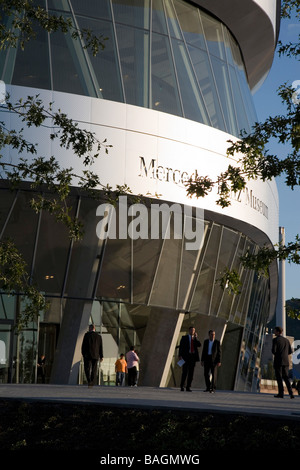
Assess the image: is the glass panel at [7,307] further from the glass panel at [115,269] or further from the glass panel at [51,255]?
the glass panel at [115,269]

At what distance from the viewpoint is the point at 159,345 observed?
30047 millimetres

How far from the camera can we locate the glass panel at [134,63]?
83.5 ft

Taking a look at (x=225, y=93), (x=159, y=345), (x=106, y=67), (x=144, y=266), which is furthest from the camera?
(x=159, y=345)

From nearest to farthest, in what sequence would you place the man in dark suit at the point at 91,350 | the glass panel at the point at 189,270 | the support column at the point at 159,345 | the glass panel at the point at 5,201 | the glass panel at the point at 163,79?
the man in dark suit at the point at 91,350
the glass panel at the point at 5,201
the glass panel at the point at 163,79
the glass panel at the point at 189,270
the support column at the point at 159,345

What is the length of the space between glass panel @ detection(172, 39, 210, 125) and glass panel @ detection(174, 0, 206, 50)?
2.46ft

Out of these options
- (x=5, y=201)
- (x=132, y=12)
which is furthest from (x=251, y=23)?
(x=5, y=201)

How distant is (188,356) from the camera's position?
20.9 meters

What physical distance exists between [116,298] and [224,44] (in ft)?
35.5

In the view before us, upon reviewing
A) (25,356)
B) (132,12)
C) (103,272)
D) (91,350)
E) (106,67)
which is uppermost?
(132,12)

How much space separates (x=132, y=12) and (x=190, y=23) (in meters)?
2.85

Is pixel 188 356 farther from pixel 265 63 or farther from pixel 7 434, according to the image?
pixel 265 63

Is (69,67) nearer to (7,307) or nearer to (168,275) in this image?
(168,275)

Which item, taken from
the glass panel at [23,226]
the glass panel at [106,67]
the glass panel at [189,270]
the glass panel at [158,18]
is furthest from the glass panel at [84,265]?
the glass panel at [158,18]
